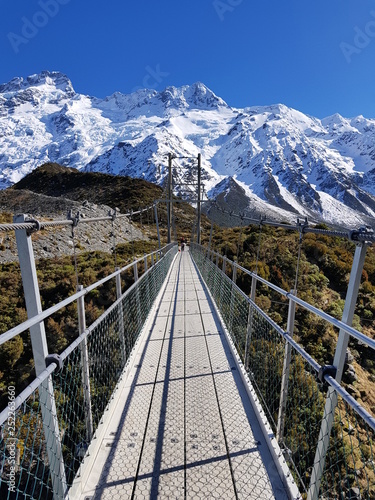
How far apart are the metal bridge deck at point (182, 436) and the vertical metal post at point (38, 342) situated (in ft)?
1.58

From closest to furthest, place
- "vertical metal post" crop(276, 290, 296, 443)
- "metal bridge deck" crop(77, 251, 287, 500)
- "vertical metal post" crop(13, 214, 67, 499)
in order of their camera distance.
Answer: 1. "vertical metal post" crop(13, 214, 67, 499)
2. "metal bridge deck" crop(77, 251, 287, 500)
3. "vertical metal post" crop(276, 290, 296, 443)

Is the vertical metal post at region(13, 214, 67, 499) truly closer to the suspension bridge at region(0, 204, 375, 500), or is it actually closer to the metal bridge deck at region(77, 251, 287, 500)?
the suspension bridge at region(0, 204, 375, 500)

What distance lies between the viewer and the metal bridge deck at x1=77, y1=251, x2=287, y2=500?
1897 millimetres

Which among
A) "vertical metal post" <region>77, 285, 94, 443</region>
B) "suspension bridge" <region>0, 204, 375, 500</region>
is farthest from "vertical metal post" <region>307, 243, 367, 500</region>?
"vertical metal post" <region>77, 285, 94, 443</region>

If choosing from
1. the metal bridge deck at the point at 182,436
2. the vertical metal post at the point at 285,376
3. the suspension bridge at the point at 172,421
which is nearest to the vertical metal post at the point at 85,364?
the suspension bridge at the point at 172,421

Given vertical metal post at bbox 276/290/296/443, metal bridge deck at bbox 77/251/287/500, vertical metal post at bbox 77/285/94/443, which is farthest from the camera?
vertical metal post at bbox 276/290/296/443

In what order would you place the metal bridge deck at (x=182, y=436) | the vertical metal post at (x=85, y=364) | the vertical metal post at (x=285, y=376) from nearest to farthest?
the metal bridge deck at (x=182, y=436) < the vertical metal post at (x=85, y=364) < the vertical metal post at (x=285, y=376)

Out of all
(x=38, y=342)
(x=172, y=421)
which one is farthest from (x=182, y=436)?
(x=38, y=342)

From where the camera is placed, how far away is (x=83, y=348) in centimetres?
205

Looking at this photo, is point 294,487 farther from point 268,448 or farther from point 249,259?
point 249,259

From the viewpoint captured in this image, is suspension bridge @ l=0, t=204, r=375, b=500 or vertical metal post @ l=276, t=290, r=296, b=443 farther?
vertical metal post @ l=276, t=290, r=296, b=443

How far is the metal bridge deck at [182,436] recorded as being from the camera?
6.23 ft

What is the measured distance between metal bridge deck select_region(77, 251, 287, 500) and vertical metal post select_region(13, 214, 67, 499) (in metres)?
0.48

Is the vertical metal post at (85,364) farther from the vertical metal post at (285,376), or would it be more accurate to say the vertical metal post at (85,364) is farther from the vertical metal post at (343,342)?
the vertical metal post at (343,342)
